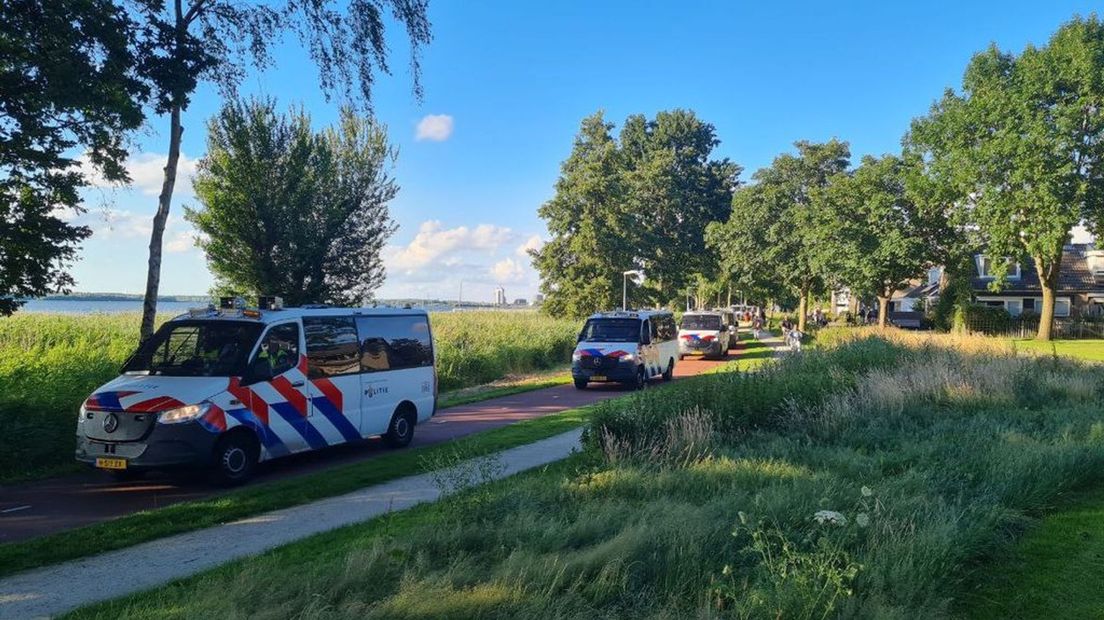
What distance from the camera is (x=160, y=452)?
8312mm

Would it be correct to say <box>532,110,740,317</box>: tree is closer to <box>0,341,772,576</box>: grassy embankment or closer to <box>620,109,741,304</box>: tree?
<box>620,109,741,304</box>: tree

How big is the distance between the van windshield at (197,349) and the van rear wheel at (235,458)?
0.84 metres

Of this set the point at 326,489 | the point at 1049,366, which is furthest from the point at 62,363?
the point at 1049,366

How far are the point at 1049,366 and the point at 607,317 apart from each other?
1108 centimetres

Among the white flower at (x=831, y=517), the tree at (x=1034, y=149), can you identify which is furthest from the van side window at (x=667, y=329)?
the tree at (x=1034, y=149)

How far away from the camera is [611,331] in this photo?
70.8ft

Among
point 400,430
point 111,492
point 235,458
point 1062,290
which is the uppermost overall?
point 1062,290

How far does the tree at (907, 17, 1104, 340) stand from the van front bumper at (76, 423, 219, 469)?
40.6 meters

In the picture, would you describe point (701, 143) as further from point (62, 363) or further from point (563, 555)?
point (563, 555)

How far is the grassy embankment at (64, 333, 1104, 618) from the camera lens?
404 cm

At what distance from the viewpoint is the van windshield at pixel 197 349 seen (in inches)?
365

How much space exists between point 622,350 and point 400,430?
9.65 metres

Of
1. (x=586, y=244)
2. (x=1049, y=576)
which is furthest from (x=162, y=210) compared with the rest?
(x=586, y=244)

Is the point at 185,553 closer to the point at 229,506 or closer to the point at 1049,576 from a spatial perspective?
the point at 229,506
